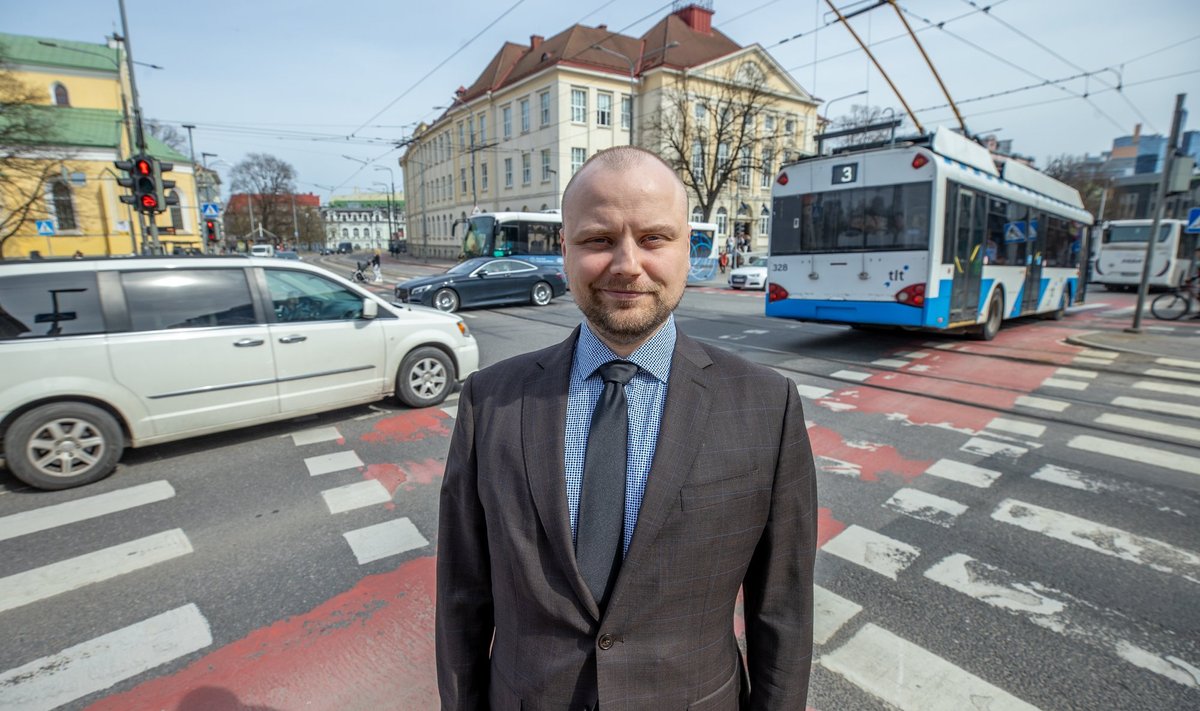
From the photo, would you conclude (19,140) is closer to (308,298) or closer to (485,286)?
(485,286)

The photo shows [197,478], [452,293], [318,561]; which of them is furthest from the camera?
[452,293]

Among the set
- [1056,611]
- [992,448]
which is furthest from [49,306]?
[992,448]

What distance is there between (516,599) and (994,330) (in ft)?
41.7

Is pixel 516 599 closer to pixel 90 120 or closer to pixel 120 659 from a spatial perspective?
pixel 120 659

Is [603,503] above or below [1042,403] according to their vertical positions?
above

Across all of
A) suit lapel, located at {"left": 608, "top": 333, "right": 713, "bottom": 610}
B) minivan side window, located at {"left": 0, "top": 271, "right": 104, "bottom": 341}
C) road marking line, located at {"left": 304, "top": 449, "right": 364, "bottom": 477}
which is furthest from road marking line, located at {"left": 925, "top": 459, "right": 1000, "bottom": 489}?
minivan side window, located at {"left": 0, "top": 271, "right": 104, "bottom": 341}

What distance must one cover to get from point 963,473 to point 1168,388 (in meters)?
5.43

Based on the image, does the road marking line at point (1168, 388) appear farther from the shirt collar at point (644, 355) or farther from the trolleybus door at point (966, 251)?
the shirt collar at point (644, 355)

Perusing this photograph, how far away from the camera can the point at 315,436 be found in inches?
223

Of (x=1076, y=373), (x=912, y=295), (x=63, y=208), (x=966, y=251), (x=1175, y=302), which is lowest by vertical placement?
(x=1076, y=373)

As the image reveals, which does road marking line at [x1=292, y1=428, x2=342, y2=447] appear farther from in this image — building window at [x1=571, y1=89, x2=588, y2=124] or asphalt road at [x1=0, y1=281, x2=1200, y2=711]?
building window at [x1=571, y1=89, x2=588, y2=124]

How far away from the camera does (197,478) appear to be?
15.2ft

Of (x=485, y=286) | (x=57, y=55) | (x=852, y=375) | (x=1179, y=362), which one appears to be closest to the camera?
(x=852, y=375)

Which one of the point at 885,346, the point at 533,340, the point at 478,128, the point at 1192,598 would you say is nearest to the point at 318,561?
the point at 1192,598
